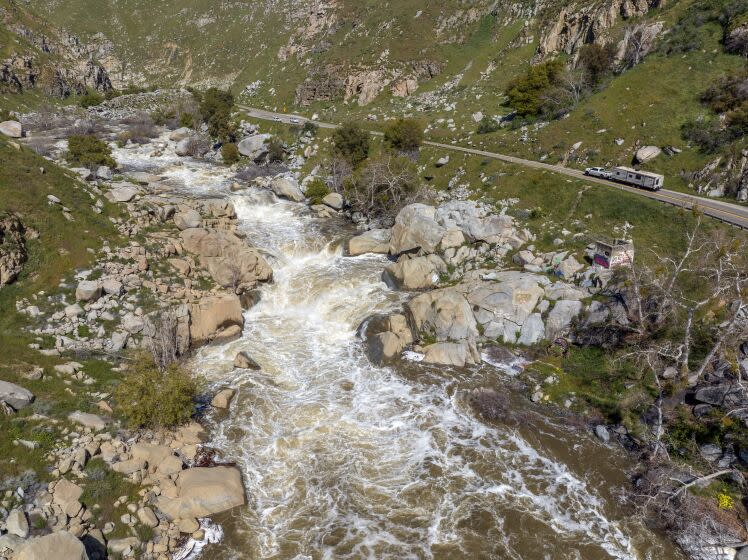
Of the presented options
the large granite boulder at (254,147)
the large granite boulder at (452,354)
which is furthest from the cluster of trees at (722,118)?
the large granite boulder at (254,147)

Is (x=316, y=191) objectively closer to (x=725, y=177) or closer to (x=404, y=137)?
(x=404, y=137)

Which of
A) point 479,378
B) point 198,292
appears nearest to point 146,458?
point 198,292

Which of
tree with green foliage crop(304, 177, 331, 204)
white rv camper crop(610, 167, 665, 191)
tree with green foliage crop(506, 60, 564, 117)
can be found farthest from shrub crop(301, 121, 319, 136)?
white rv camper crop(610, 167, 665, 191)

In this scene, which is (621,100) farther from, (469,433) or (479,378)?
(469,433)

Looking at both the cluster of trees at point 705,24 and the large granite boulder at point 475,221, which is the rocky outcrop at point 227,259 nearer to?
the large granite boulder at point 475,221

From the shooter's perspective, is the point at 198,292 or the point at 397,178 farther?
the point at 397,178
